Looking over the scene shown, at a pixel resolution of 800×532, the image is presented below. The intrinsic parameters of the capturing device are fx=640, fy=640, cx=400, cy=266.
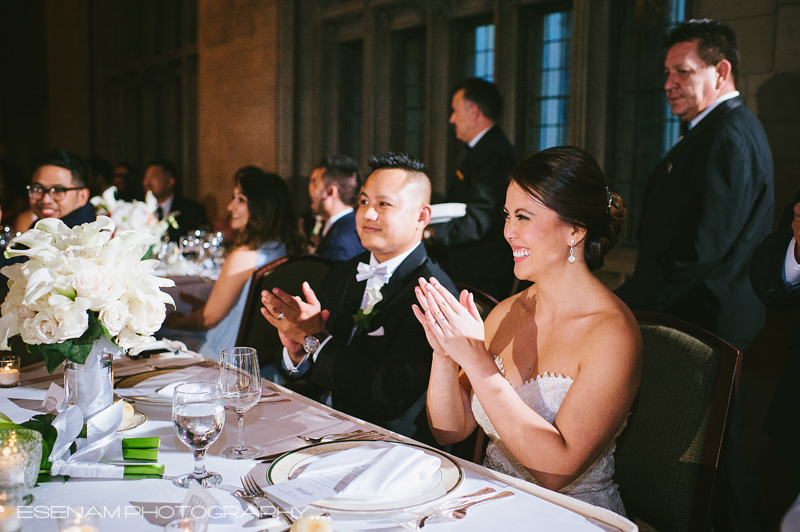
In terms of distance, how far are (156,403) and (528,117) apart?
3274 mm

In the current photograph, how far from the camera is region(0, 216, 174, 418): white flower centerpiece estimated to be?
1.19m

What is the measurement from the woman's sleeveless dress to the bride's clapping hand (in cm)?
191

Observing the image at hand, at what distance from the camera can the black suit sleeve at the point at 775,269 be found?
5.71 feet

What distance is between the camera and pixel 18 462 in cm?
98

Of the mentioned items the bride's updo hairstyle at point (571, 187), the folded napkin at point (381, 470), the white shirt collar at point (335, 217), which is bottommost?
the folded napkin at point (381, 470)

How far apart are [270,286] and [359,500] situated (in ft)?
5.68

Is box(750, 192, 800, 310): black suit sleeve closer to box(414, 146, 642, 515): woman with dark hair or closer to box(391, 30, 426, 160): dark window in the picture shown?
box(414, 146, 642, 515): woman with dark hair

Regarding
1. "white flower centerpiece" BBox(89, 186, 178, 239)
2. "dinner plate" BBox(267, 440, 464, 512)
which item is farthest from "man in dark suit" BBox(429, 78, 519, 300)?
"dinner plate" BBox(267, 440, 464, 512)

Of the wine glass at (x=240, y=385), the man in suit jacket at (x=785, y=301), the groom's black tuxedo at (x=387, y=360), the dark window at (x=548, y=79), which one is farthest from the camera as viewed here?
the dark window at (x=548, y=79)

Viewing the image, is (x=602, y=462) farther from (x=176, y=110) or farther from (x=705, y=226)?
(x=176, y=110)

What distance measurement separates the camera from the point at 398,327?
6.55 ft

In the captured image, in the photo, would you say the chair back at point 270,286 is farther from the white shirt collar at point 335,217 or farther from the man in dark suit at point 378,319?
the white shirt collar at point 335,217

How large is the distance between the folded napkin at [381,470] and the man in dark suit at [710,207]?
155 cm

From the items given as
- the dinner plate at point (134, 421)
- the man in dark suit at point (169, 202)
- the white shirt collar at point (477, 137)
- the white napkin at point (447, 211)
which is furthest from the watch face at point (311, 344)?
the man in dark suit at point (169, 202)
